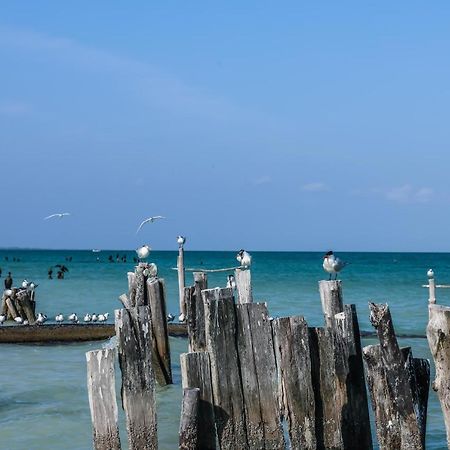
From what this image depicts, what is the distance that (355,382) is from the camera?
29.4 ft

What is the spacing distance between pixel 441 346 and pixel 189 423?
2.09 meters

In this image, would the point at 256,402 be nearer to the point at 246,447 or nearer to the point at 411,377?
the point at 246,447

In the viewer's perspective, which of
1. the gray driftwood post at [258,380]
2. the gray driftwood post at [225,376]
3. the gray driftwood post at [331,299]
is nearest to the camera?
the gray driftwood post at [225,376]

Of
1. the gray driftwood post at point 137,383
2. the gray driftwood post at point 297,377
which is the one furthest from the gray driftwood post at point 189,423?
the gray driftwood post at point 297,377

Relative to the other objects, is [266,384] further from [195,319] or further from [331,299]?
[195,319]

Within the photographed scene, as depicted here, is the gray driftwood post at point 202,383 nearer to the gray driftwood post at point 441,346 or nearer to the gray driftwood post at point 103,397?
the gray driftwood post at point 103,397

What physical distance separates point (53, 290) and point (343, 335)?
133ft

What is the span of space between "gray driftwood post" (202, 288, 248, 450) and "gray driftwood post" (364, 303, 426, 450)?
1.20 metres

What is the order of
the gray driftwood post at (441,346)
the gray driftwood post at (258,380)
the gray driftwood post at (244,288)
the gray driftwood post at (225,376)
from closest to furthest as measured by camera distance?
the gray driftwood post at (441,346)
the gray driftwood post at (225,376)
the gray driftwood post at (258,380)
the gray driftwood post at (244,288)

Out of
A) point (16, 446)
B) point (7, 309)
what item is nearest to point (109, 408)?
point (16, 446)

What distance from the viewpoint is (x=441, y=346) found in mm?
7402

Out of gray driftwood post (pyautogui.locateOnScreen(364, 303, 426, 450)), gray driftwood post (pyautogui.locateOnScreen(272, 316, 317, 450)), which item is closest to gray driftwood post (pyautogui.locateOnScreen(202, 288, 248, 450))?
gray driftwood post (pyautogui.locateOnScreen(272, 316, 317, 450))

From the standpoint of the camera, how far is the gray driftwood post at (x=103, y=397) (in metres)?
7.95

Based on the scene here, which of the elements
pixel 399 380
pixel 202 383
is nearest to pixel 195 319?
pixel 202 383
